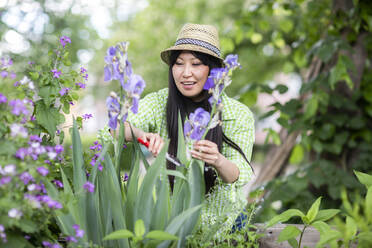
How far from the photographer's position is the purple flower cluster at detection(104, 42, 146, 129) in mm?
1066

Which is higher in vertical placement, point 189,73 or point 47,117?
point 189,73

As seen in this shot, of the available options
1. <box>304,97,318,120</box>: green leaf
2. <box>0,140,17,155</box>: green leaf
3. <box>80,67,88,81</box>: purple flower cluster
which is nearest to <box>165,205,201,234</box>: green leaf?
<box>0,140,17,155</box>: green leaf

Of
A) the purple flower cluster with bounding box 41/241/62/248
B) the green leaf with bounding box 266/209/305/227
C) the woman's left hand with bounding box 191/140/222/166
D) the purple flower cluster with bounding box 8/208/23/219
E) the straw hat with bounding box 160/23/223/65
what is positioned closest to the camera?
the purple flower cluster with bounding box 8/208/23/219

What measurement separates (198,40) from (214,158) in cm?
71

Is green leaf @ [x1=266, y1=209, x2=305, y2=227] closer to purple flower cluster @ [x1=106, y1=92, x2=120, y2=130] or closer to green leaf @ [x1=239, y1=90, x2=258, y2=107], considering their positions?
purple flower cluster @ [x1=106, y1=92, x2=120, y2=130]

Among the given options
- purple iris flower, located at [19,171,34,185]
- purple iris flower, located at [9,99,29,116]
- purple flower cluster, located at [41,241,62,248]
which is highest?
purple iris flower, located at [9,99,29,116]

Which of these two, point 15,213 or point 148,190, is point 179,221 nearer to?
point 148,190

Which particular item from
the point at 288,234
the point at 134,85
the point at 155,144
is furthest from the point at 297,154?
the point at 134,85

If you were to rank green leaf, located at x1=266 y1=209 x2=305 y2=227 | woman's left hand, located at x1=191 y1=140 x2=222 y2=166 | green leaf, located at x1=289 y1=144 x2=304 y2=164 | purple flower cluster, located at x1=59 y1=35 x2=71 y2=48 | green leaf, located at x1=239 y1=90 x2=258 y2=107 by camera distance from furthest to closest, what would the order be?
green leaf, located at x1=289 y1=144 x2=304 y2=164
green leaf, located at x1=239 y1=90 x2=258 y2=107
purple flower cluster, located at x1=59 y1=35 x2=71 y2=48
green leaf, located at x1=266 y1=209 x2=305 y2=227
woman's left hand, located at x1=191 y1=140 x2=222 y2=166

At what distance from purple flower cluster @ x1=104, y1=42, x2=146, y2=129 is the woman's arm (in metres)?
0.22

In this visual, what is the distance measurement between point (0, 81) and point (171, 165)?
2.75 feet

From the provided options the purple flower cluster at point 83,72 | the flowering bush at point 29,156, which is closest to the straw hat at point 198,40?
the purple flower cluster at point 83,72

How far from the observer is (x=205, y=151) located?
118 cm

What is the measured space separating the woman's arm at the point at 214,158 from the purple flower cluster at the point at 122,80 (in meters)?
0.22
